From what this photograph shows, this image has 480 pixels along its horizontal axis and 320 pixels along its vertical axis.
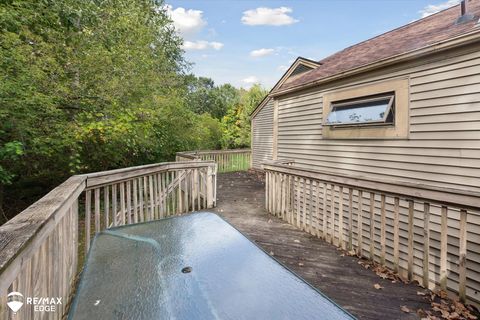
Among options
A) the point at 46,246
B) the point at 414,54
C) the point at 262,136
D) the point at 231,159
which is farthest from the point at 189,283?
the point at 231,159

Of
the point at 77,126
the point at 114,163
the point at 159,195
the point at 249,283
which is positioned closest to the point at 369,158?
the point at 159,195

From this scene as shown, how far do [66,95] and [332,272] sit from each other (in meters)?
6.60

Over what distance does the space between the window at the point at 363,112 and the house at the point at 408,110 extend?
0.06 feet

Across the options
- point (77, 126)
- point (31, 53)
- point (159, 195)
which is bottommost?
point (159, 195)

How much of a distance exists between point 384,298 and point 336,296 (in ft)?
1.51

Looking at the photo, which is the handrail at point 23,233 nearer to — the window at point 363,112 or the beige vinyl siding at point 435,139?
the beige vinyl siding at point 435,139

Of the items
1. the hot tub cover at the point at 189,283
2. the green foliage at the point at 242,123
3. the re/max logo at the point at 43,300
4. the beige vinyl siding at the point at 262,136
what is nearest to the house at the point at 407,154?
the hot tub cover at the point at 189,283

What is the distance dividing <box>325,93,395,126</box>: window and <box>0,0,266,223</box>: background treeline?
488 cm

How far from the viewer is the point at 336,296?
2.64 meters

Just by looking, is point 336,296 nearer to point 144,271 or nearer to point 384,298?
point 384,298

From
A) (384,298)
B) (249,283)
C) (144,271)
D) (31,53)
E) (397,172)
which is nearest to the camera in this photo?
(249,283)

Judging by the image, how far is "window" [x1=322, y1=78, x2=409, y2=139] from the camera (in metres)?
4.41

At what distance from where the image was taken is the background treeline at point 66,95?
4.84 m

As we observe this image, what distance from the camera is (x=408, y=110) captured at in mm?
4273
